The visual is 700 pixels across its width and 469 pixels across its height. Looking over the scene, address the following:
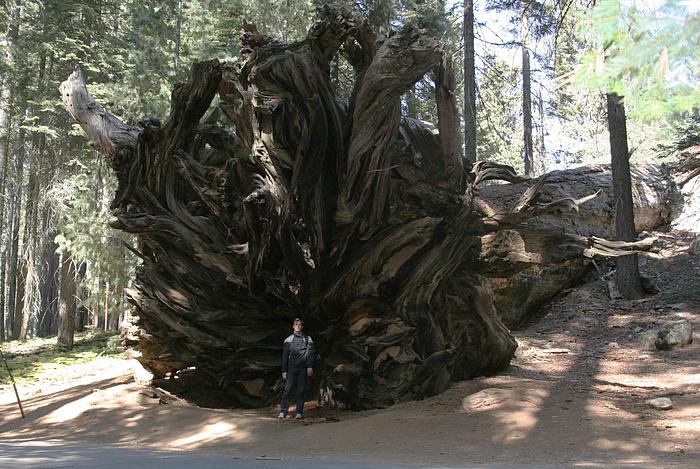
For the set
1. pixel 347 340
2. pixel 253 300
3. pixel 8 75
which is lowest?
pixel 347 340

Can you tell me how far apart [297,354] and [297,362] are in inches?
5.1

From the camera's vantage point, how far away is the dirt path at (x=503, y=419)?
22.1 feet

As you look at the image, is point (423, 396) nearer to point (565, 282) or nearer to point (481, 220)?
point (481, 220)

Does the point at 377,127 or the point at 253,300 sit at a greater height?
the point at 377,127

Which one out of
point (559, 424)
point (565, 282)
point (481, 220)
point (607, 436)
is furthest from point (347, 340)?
point (565, 282)

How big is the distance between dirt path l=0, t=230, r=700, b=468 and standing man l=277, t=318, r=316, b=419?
1.13ft

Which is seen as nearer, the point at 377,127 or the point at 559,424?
the point at 559,424

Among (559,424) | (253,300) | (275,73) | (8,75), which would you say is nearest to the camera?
(559,424)

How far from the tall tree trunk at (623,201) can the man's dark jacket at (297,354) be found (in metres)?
8.64

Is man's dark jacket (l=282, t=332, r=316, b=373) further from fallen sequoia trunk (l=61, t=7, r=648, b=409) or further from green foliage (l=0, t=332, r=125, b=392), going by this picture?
green foliage (l=0, t=332, r=125, b=392)

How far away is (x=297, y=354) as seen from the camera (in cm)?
954

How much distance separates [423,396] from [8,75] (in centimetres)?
1816

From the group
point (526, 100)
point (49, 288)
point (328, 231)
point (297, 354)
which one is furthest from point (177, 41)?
point (49, 288)

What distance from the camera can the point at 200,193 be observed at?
1070 cm
